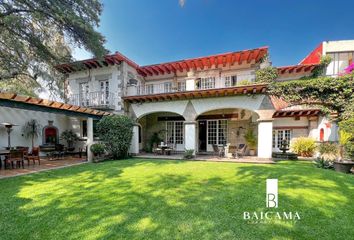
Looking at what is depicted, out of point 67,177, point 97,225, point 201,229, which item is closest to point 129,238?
point 97,225

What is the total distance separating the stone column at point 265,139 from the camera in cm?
984

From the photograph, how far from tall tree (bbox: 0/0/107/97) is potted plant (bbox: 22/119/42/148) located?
Answer: 4.01 meters

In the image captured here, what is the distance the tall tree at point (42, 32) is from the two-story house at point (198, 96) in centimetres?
149

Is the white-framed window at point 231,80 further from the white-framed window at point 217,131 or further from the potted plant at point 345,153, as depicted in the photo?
the potted plant at point 345,153

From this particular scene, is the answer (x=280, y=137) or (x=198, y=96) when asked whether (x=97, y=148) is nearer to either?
(x=198, y=96)

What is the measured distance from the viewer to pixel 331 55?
13.5 meters

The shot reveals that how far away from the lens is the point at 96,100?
Result: 42.0 feet

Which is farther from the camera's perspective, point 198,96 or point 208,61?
point 208,61

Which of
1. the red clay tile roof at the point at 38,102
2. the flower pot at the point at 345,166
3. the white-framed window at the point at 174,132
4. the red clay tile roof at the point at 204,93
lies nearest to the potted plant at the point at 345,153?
the flower pot at the point at 345,166

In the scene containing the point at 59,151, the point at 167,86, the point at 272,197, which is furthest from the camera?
the point at 167,86

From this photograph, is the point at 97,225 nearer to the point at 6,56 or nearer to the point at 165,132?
the point at 165,132

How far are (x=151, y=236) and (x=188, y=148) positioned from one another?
8.52 meters

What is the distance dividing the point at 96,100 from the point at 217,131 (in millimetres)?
9493

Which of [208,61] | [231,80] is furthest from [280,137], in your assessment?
[208,61]
